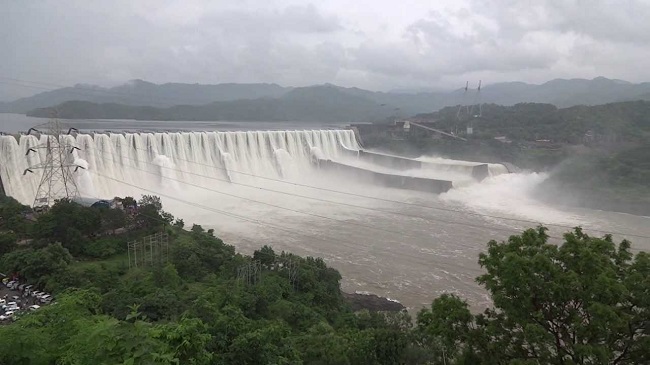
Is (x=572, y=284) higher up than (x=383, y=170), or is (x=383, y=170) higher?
(x=572, y=284)

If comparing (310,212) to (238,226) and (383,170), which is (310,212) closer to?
(238,226)

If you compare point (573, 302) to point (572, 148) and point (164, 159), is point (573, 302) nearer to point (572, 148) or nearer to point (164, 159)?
point (164, 159)

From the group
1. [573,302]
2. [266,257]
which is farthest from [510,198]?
[573,302]

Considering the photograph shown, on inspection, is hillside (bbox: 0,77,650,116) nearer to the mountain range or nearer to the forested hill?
the mountain range

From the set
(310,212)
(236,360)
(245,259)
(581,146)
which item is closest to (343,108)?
(581,146)

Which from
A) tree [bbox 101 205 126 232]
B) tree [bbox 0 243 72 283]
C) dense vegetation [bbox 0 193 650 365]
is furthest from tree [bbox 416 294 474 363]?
tree [bbox 101 205 126 232]
